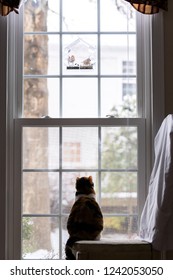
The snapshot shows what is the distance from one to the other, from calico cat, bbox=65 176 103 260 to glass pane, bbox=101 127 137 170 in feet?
1.25

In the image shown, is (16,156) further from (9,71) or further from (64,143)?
(9,71)

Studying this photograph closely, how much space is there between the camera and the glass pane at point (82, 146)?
3.35 m

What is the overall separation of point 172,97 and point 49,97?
79cm

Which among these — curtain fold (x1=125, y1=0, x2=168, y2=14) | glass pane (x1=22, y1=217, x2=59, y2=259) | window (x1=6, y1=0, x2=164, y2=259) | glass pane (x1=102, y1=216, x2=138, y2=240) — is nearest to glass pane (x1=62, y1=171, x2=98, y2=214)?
window (x1=6, y1=0, x2=164, y2=259)

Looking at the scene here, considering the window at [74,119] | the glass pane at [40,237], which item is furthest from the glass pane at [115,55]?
the glass pane at [40,237]

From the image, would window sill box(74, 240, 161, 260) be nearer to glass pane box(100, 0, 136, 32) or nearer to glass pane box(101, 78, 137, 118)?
glass pane box(101, 78, 137, 118)

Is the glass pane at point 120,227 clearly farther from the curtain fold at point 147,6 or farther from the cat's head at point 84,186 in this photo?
the curtain fold at point 147,6

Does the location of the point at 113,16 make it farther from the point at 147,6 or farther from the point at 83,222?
the point at 83,222

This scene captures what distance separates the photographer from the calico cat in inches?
118

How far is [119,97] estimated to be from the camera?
3.39 m

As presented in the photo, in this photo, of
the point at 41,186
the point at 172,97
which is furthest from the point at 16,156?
the point at 172,97

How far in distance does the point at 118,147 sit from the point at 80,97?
1.33 ft

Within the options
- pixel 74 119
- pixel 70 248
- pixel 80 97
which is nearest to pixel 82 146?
pixel 74 119
